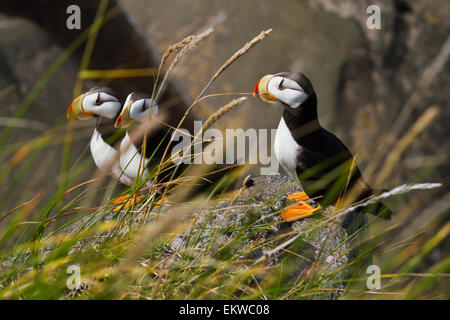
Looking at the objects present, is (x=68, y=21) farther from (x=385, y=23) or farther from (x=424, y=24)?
(x=424, y=24)

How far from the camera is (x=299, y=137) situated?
53.1 inches

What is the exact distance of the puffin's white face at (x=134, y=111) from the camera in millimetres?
1296

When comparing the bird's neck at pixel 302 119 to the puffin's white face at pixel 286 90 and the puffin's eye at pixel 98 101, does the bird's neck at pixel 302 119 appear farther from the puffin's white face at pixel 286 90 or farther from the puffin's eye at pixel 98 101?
the puffin's eye at pixel 98 101

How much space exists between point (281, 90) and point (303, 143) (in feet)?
0.59

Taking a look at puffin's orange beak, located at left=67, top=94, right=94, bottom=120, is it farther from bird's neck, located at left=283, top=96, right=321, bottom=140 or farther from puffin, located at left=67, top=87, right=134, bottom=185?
bird's neck, located at left=283, top=96, right=321, bottom=140

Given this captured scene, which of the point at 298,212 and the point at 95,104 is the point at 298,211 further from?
the point at 95,104

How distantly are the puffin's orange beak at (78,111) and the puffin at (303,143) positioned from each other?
50cm

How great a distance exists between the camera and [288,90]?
4.16ft

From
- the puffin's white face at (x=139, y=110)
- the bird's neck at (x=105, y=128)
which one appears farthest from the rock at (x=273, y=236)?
the bird's neck at (x=105, y=128)

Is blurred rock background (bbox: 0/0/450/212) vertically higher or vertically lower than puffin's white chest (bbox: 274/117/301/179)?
higher

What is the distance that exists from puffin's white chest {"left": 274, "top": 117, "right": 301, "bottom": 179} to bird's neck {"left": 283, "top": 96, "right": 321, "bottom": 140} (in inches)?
0.8

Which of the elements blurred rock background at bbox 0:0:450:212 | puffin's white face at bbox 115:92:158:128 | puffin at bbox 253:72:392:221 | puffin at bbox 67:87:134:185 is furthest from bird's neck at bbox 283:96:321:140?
blurred rock background at bbox 0:0:450:212

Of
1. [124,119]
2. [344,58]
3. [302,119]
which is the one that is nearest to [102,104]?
[124,119]

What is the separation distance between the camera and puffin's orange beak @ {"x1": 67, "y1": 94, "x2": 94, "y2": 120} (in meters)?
1.33
